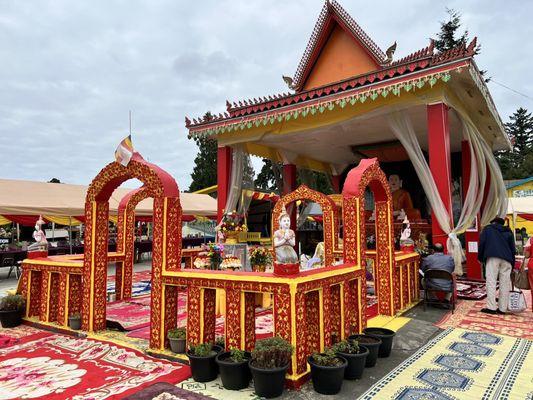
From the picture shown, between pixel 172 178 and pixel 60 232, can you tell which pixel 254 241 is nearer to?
pixel 172 178

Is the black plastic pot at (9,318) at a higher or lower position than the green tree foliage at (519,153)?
lower

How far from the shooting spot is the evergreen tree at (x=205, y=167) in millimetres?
27766

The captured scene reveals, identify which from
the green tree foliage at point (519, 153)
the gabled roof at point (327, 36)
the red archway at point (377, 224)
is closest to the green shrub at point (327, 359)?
the red archway at point (377, 224)

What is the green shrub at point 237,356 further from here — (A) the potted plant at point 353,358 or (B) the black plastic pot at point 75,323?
(B) the black plastic pot at point 75,323

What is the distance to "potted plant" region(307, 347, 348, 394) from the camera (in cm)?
303

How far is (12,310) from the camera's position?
5.63 m

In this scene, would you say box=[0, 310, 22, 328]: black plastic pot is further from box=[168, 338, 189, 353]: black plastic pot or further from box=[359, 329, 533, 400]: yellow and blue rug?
box=[359, 329, 533, 400]: yellow and blue rug

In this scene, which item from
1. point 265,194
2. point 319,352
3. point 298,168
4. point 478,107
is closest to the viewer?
point 319,352

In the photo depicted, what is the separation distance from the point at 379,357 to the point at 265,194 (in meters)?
11.9

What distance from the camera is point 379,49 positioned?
32.5 ft

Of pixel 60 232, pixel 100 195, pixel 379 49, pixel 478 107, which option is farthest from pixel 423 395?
pixel 60 232

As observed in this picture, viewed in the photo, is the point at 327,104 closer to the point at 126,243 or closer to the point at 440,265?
the point at 440,265

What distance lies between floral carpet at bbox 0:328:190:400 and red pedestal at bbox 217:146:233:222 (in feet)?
18.0

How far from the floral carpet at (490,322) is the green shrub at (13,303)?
Answer: 20.6 ft
